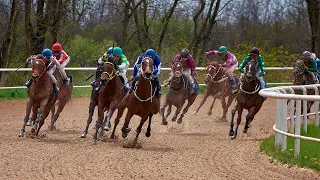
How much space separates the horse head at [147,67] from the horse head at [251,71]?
3338 mm

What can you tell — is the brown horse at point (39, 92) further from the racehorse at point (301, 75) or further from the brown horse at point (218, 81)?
the racehorse at point (301, 75)

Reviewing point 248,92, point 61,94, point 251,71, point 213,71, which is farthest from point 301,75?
point 61,94


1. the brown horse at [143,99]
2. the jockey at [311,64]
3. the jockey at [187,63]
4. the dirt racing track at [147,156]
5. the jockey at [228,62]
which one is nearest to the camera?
the dirt racing track at [147,156]

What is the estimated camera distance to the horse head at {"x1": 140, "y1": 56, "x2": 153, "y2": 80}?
11.8 meters

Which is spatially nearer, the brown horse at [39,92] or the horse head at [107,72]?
the horse head at [107,72]

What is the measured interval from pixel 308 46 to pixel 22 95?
29.8m

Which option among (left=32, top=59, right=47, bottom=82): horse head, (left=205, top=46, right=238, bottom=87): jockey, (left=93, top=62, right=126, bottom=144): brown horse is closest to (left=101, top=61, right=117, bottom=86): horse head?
(left=93, top=62, right=126, bottom=144): brown horse

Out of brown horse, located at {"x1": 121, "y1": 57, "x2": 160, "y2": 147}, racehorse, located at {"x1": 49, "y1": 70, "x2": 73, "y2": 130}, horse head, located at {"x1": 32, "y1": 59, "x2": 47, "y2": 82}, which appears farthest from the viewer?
racehorse, located at {"x1": 49, "y1": 70, "x2": 73, "y2": 130}

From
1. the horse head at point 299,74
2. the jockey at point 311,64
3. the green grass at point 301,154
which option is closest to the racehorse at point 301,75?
the horse head at point 299,74

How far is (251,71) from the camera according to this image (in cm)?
1442

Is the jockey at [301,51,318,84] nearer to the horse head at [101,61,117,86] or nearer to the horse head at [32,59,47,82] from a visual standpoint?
the horse head at [101,61,117,86]

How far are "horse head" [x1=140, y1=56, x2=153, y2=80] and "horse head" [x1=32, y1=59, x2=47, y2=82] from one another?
9.15 feet

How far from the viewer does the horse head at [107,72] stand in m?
12.6

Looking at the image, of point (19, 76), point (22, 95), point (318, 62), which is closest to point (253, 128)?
point (318, 62)
